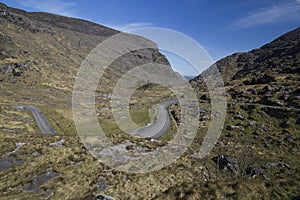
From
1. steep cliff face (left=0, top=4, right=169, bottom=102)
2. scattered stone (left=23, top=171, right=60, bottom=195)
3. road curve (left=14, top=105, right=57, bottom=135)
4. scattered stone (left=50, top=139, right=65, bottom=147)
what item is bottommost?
road curve (left=14, top=105, right=57, bottom=135)

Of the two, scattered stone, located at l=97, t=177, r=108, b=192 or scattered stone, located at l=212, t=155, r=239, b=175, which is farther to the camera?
scattered stone, located at l=212, t=155, r=239, b=175

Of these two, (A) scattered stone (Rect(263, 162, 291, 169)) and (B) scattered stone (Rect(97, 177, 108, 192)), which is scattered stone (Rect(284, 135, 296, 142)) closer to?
(A) scattered stone (Rect(263, 162, 291, 169))

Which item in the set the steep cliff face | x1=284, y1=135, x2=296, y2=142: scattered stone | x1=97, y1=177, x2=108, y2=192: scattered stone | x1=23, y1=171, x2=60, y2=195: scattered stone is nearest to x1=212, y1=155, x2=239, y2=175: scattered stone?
x1=97, y1=177, x2=108, y2=192: scattered stone

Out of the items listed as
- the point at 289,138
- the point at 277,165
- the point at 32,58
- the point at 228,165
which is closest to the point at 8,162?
the point at 228,165

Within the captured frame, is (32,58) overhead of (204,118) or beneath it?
overhead

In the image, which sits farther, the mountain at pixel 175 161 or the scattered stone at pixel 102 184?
the scattered stone at pixel 102 184

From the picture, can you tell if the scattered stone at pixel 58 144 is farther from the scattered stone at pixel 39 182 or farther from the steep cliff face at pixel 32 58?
the steep cliff face at pixel 32 58

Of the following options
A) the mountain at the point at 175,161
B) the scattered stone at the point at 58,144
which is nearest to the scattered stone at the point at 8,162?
the mountain at the point at 175,161

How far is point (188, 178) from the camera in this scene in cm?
1755

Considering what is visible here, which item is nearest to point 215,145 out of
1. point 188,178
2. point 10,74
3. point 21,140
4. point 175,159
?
point 175,159

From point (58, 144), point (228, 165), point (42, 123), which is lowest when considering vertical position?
point (42, 123)

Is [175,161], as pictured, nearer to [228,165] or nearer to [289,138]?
[228,165]

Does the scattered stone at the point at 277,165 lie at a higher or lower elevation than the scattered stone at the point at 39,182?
higher

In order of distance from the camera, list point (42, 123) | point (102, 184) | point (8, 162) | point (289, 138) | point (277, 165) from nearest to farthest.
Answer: point (102, 184) → point (8, 162) → point (277, 165) → point (289, 138) → point (42, 123)
